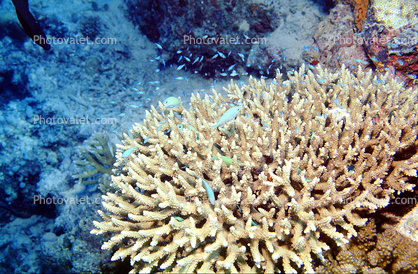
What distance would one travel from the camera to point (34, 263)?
6488mm

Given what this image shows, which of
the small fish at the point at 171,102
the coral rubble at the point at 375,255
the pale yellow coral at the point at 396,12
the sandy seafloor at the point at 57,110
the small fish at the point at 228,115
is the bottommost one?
the sandy seafloor at the point at 57,110

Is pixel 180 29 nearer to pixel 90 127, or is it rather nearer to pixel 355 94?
pixel 90 127

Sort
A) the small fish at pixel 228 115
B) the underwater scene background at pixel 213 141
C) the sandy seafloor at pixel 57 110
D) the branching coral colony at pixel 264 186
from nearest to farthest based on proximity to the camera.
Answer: the branching coral colony at pixel 264 186, the underwater scene background at pixel 213 141, the small fish at pixel 228 115, the sandy seafloor at pixel 57 110

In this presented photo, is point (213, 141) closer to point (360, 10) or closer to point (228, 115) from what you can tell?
point (228, 115)

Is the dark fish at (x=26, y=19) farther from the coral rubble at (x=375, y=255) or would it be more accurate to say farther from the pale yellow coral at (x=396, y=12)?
the pale yellow coral at (x=396, y=12)

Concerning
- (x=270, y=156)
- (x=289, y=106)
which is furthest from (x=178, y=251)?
(x=289, y=106)

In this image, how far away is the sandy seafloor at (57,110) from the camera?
20.8 feet

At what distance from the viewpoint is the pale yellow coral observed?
4.02 m

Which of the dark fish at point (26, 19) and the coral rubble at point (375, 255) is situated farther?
the dark fish at point (26, 19)

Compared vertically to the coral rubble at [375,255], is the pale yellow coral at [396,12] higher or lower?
higher

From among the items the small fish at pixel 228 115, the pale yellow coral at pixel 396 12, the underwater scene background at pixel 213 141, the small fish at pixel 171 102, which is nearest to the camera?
the underwater scene background at pixel 213 141

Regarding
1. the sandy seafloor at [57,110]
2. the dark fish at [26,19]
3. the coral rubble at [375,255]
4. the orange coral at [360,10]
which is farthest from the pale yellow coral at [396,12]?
the dark fish at [26,19]

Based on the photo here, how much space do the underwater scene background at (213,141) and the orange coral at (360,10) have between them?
44mm

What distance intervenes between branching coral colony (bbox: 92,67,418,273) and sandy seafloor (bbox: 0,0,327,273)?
280 cm
